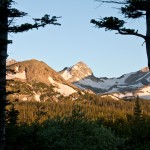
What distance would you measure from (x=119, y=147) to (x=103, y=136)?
3.42m

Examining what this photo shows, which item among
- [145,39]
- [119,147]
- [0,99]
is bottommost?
[119,147]

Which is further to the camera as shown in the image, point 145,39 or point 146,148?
point 146,148

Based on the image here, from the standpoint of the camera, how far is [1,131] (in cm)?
2116

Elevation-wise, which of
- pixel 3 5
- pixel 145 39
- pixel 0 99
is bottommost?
pixel 0 99

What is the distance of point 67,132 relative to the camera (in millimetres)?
30422

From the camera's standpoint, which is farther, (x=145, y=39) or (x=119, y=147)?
(x=119, y=147)

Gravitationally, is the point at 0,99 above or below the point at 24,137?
above

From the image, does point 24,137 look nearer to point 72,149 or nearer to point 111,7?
point 72,149

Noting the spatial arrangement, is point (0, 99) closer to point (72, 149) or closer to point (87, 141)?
point (72, 149)

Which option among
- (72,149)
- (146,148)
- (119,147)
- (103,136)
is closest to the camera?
(146,148)

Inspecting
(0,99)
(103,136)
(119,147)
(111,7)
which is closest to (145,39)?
(111,7)

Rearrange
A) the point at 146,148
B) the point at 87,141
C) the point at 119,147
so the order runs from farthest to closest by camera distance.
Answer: the point at 119,147, the point at 87,141, the point at 146,148

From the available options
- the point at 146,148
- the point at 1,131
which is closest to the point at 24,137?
the point at 1,131

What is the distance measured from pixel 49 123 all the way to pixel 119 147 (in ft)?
25.9
